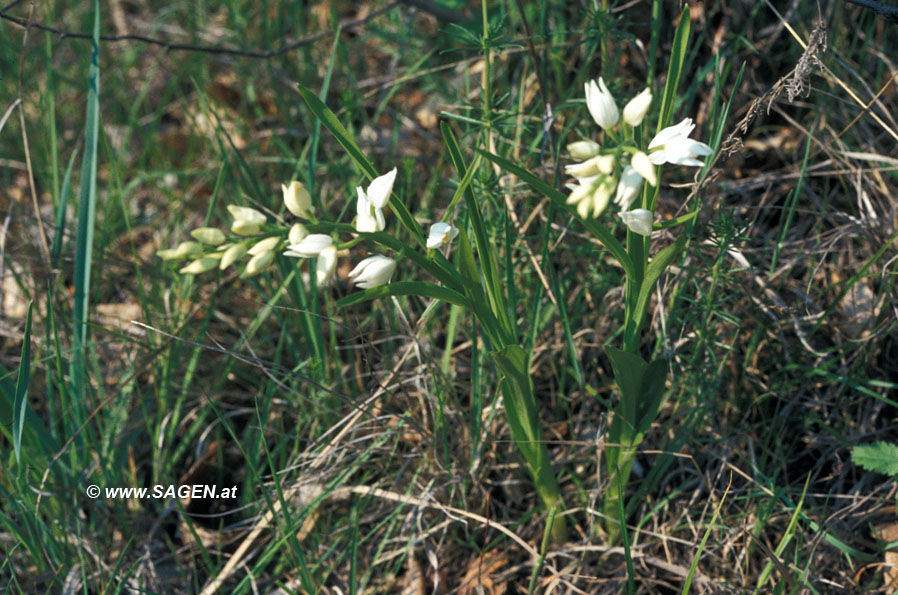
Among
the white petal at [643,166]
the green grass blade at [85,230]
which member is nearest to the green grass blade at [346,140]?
the white petal at [643,166]

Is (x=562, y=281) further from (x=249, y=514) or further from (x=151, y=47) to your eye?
(x=151, y=47)

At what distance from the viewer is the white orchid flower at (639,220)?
40.3 inches

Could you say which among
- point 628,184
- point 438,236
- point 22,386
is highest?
point 628,184

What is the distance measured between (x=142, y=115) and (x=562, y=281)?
6.82 feet

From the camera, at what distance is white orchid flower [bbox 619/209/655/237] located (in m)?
1.02

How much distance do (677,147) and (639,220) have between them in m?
0.11

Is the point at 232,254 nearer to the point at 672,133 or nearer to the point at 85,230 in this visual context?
the point at 672,133

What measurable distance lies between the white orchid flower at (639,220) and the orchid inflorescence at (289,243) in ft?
0.88

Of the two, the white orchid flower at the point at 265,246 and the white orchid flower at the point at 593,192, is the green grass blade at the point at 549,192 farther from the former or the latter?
the white orchid flower at the point at 265,246

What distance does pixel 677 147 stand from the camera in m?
0.97

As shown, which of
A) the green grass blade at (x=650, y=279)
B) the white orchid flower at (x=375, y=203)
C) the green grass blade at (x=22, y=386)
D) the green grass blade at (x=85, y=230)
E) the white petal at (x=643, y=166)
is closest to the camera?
the white petal at (x=643, y=166)

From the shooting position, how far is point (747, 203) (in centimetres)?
194

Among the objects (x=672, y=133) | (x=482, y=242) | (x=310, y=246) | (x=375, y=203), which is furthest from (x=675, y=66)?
(x=310, y=246)

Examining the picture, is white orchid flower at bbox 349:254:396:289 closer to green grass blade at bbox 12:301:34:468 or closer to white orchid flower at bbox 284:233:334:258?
white orchid flower at bbox 284:233:334:258
